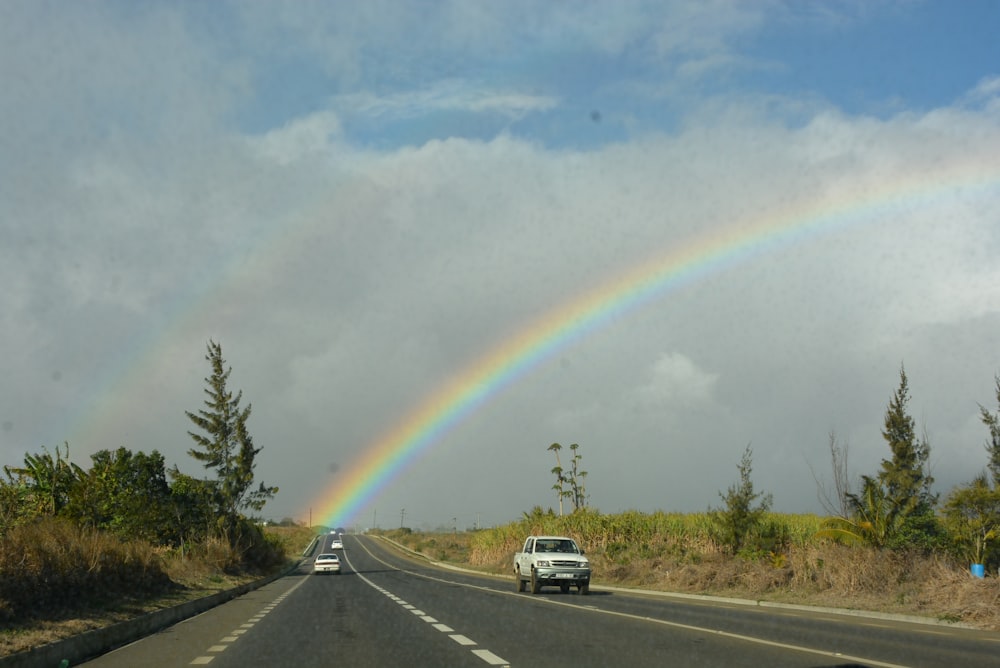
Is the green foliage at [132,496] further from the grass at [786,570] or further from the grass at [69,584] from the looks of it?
the grass at [786,570]

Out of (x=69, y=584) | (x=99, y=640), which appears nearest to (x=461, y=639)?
(x=99, y=640)

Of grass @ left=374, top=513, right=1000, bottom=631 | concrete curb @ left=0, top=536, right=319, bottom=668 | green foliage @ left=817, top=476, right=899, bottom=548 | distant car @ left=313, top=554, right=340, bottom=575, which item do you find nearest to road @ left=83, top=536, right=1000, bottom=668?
concrete curb @ left=0, top=536, right=319, bottom=668

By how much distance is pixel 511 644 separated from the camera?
15195 millimetres

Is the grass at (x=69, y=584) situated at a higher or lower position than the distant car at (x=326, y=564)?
higher

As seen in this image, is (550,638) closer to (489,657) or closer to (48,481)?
(489,657)

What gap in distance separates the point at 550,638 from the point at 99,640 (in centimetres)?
766

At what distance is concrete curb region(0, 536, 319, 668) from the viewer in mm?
Result: 11930

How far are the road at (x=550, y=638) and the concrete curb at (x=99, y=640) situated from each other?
393mm

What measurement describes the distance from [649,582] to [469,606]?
14.8 m

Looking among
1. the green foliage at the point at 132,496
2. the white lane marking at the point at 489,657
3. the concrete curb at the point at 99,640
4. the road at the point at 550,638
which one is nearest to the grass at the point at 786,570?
the road at the point at 550,638

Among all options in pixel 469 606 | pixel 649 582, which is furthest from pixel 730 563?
pixel 469 606

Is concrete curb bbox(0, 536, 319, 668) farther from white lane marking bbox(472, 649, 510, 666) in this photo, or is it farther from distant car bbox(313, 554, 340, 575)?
distant car bbox(313, 554, 340, 575)

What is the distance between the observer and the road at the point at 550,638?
1309 cm

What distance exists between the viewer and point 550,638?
16172 millimetres
